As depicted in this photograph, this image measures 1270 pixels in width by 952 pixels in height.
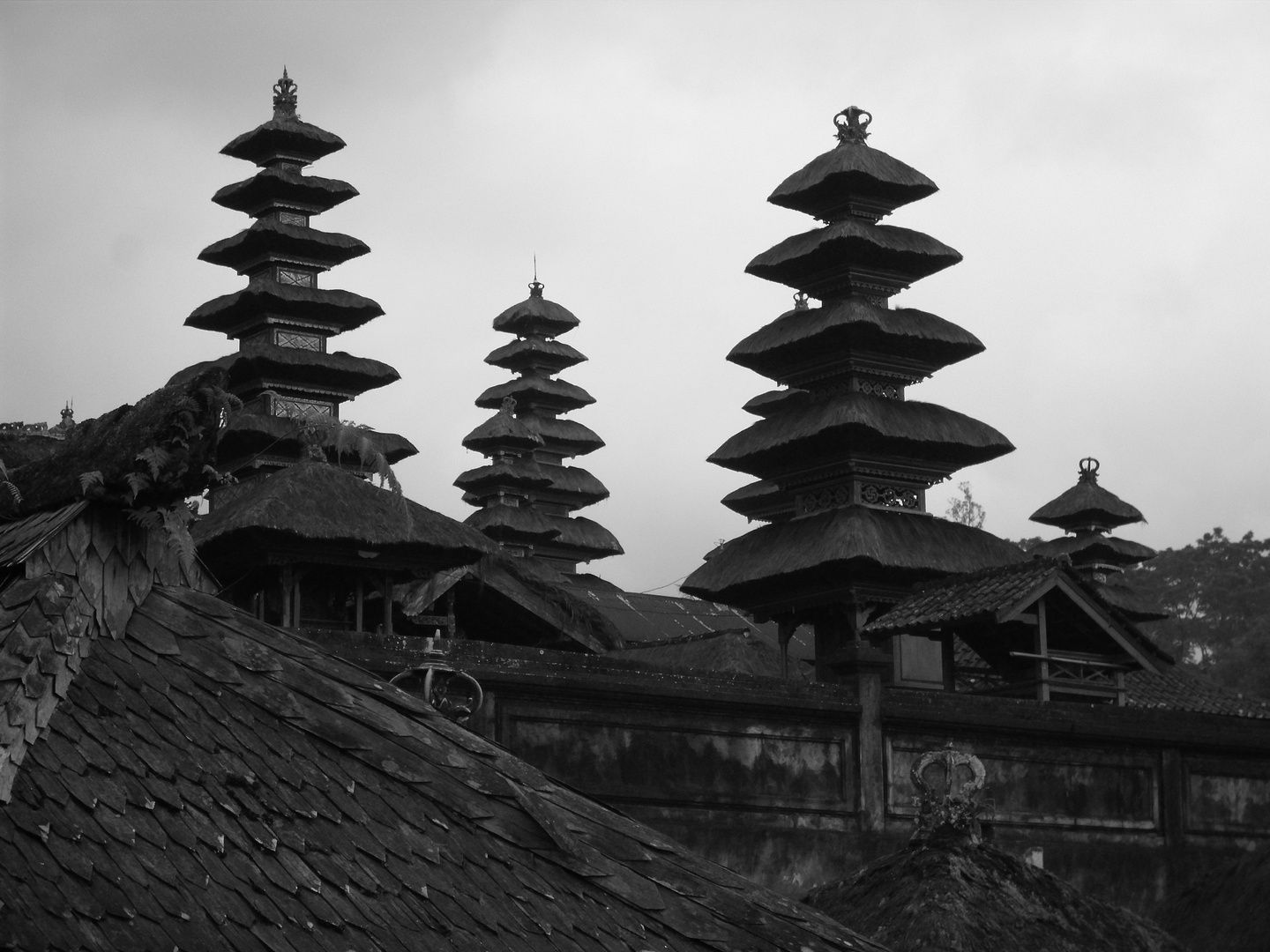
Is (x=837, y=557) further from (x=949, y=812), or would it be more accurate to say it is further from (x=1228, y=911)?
(x=949, y=812)

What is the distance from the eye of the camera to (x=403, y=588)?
3269 cm

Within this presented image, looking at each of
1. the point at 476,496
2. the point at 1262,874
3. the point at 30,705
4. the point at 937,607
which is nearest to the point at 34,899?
the point at 30,705

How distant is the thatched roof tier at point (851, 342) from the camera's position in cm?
3338

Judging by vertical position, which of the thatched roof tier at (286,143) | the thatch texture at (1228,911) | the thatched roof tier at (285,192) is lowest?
the thatch texture at (1228,911)

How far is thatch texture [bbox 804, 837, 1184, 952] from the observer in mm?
10703

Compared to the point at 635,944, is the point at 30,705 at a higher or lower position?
higher

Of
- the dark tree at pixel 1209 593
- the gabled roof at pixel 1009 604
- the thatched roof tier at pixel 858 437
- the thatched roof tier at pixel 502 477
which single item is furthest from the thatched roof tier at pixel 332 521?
the dark tree at pixel 1209 593

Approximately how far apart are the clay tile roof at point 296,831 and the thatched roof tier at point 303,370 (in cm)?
2947

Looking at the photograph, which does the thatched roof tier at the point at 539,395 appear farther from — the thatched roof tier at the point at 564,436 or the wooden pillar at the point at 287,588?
the wooden pillar at the point at 287,588

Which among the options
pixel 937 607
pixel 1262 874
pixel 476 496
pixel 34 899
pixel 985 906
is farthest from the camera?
pixel 476 496

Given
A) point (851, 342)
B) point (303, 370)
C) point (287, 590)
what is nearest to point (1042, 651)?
point (851, 342)

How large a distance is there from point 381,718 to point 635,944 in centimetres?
159

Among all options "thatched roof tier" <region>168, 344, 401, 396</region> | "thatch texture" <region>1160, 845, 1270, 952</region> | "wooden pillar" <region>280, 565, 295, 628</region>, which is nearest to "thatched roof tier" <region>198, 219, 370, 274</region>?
"thatched roof tier" <region>168, 344, 401, 396</region>

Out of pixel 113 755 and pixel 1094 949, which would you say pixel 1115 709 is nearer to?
pixel 1094 949
